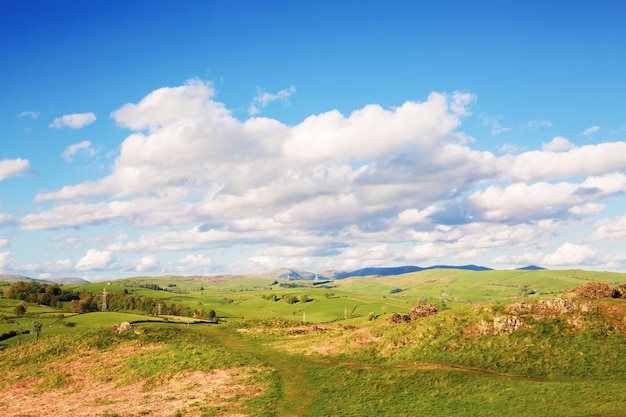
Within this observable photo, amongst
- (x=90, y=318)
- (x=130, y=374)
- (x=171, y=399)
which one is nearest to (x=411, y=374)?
(x=171, y=399)

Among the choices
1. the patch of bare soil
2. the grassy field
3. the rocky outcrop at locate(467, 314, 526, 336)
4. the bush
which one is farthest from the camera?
the bush

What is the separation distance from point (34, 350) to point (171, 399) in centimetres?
4911

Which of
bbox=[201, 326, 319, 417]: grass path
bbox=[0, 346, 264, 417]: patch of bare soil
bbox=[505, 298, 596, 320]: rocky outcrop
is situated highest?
bbox=[505, 298, 596, 320]: rocky outcrop

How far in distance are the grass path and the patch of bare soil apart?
145 inches

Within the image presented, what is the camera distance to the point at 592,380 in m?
46.4

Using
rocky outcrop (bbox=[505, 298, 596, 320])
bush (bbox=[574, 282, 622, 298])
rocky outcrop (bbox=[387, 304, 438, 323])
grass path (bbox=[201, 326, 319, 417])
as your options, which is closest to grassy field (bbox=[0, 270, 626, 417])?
grass path (bbox=[201, 326, 319, 417])

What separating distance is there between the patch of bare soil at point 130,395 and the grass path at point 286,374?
369cm

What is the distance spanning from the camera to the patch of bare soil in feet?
157

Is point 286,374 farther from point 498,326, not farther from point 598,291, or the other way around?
point 598,291

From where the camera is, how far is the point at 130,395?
54.6 meters

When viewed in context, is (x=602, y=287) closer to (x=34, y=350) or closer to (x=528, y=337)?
(x=528, y=337)

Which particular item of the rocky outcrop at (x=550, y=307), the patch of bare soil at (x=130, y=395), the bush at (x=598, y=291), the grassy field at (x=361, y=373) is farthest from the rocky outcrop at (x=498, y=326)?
the patch of bare soil at (x=130, y=395)

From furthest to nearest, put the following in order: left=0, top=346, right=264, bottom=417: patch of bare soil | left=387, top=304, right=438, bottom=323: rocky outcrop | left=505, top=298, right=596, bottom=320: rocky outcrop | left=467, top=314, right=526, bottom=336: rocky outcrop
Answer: left=387, top=304, right=438, bottom=323: rocky outcrop → left=505, top=298, right=596, bottom=320: rocky outcrop → left=467, top=314, right=526, bottom=336: rocky outcrop → left=0, top=346, right=264, bottom=417: patch of bare soil

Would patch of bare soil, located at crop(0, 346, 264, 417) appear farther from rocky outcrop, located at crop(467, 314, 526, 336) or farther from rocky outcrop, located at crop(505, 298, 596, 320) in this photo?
rocky outcrop, located at crop(505, 298, 596, 320)
